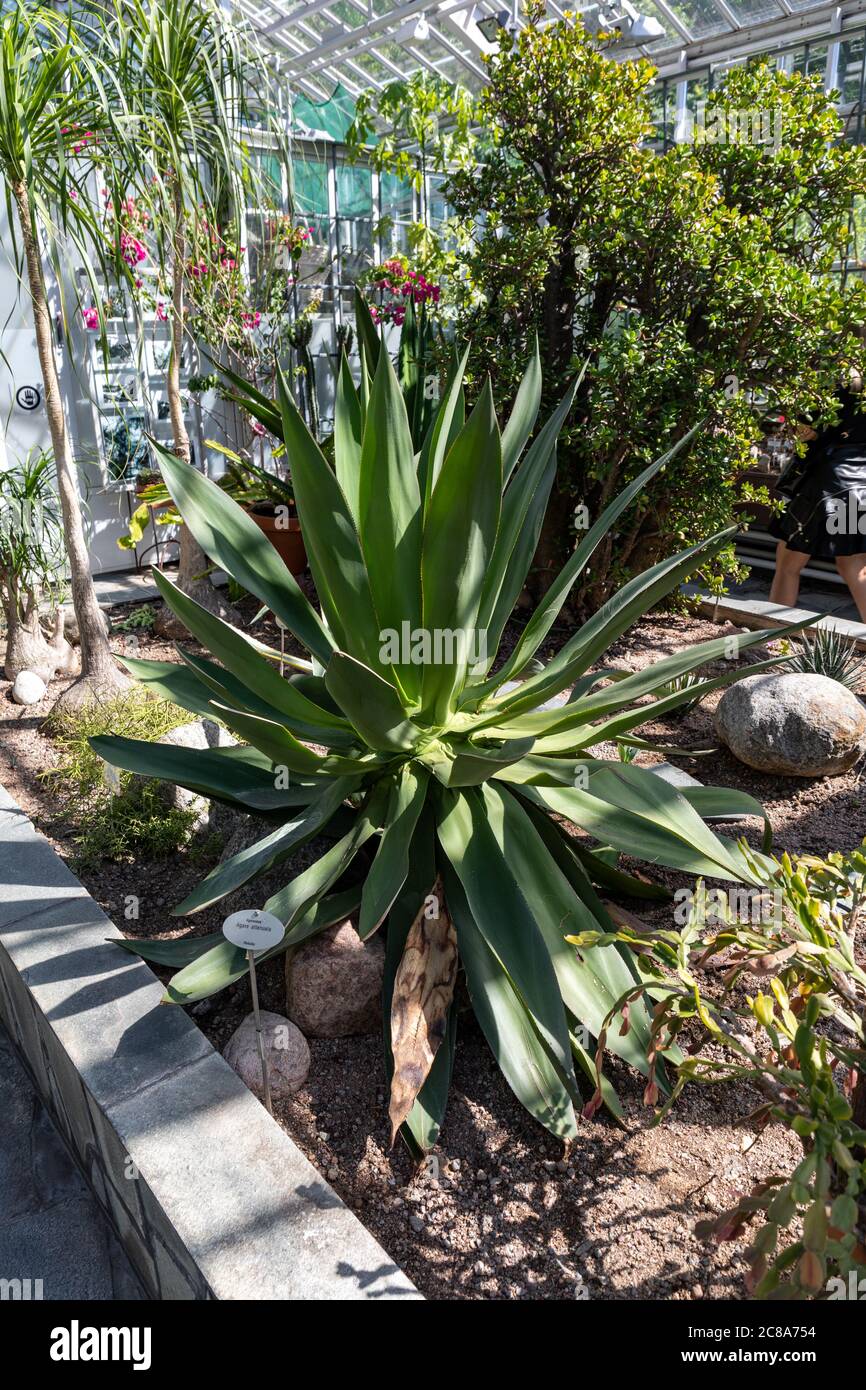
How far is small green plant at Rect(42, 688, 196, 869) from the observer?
242 centimetres

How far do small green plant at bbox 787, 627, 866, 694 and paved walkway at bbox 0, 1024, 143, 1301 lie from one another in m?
2.41

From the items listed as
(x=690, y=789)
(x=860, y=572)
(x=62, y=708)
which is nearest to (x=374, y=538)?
(x=690, y=789)

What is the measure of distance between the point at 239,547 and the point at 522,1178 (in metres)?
1.28

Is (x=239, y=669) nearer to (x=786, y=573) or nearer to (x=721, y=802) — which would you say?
(x=721, y=802)

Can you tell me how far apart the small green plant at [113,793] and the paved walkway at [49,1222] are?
65cm

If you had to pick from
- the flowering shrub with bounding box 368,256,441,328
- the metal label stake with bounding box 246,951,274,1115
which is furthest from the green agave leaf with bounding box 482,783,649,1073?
the flowering shrub with bounding box 368,256,441,328

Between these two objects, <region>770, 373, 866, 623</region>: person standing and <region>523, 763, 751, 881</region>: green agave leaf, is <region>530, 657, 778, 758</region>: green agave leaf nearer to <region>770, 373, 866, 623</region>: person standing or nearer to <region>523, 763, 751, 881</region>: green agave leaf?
<region>523, 763, 751, 881</region>: green agave leaf

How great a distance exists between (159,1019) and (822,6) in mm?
7261

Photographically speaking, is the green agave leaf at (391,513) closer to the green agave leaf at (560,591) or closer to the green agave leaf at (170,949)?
the green agave leaf at (560,591)

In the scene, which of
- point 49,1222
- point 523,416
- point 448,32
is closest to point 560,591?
point 523,416

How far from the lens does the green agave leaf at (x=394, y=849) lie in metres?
1.49

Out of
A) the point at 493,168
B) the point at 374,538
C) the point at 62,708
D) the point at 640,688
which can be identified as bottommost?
the point at 62,708
